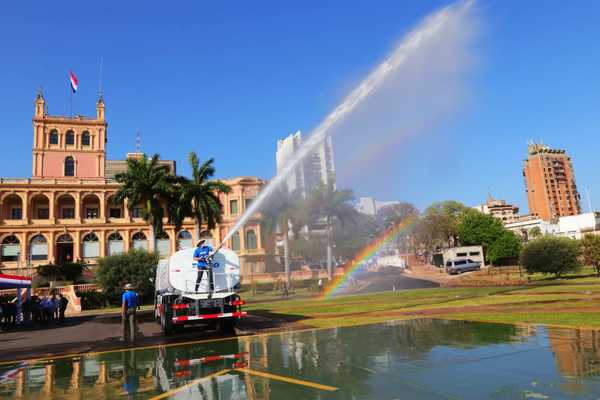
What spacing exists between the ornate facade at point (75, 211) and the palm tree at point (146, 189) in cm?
1807

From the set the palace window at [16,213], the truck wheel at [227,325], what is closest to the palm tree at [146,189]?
the truck wheel at [227,325]

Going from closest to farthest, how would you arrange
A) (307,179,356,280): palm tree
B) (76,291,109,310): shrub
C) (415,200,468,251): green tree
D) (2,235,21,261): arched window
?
(76,291,109,310): shrub
(307,179,356,280): palm tree
(2,235,21,261): arched window
(415,200,468,251): green tree

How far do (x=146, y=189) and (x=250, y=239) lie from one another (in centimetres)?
3164

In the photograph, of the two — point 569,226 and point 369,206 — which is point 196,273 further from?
point 569,226

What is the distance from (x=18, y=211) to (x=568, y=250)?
8018 cm

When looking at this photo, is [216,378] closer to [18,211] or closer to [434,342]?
[434,342]

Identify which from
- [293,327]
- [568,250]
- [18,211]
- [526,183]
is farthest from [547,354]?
[526,183]

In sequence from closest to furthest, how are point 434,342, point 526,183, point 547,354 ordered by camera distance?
point 547,354 → point 434,342 → point 526,183

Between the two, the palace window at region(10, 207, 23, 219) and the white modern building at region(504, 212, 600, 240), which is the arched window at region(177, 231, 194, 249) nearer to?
the palace window at region(10, 207, 23, 219)

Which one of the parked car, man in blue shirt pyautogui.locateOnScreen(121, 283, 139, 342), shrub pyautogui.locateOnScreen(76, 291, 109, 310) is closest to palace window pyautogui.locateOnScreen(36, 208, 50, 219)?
shrub pyautogui.locateOnScreen(76, 291, 109, 310)

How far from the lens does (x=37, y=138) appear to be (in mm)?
76875

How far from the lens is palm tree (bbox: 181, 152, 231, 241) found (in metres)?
48.8

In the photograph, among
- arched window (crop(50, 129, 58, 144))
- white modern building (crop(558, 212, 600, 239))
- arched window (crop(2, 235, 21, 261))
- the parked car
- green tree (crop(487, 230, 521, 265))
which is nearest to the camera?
the parked car

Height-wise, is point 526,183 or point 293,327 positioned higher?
point 526,183
